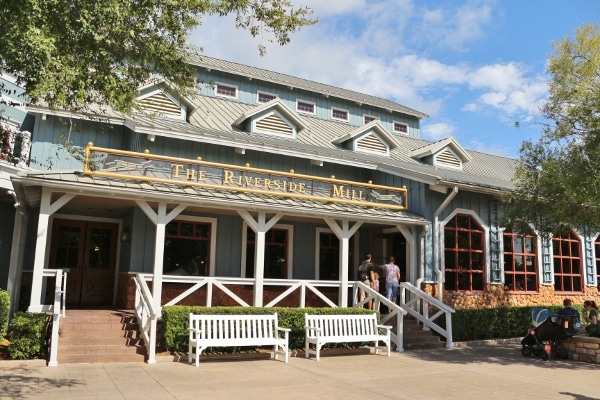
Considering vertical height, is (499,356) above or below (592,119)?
below

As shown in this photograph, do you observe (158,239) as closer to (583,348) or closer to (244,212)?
(244,212)

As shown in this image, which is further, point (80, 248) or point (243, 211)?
point (80, 248)

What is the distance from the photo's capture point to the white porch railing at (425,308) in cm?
1273

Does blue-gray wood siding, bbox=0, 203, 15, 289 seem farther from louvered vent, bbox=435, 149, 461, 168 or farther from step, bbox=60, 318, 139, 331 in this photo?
louvered vent, bbox=435, 149, 461, 168

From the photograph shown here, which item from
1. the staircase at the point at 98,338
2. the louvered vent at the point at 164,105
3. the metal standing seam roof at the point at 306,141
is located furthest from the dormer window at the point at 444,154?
the staircase at the point at 98,338

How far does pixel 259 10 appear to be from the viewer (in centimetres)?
809

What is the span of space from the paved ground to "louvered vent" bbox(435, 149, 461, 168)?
9.07m

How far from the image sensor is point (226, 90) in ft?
68.3

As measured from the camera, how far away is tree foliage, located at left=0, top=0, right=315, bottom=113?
19.3 ft

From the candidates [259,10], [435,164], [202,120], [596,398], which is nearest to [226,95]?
[202,120]

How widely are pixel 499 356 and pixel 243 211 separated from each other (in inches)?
265

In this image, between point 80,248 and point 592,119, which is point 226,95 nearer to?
point 80,248

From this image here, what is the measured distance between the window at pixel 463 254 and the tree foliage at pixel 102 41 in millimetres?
9253

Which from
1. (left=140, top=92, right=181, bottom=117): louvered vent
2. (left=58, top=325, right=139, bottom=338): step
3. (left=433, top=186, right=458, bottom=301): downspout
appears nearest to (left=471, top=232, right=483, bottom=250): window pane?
(left=433, top=186, right=458, bottom=301): downspout
